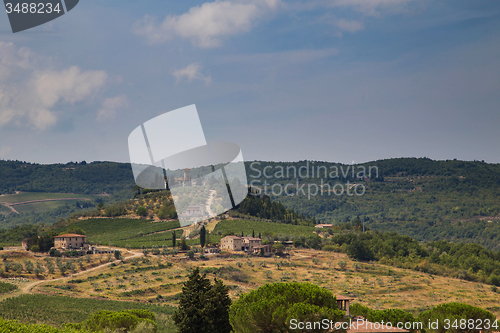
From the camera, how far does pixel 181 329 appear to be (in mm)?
22109

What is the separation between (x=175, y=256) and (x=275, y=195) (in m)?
128

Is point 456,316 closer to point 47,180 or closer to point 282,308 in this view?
point 282,308

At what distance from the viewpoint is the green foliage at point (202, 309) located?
22156 mm

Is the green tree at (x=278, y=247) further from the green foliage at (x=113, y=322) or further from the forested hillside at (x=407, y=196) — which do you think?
the forested hillside at (x=407, y=196)

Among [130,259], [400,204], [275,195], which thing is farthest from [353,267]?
[275,195]

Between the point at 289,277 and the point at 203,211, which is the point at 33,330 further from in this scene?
the point at 203,211

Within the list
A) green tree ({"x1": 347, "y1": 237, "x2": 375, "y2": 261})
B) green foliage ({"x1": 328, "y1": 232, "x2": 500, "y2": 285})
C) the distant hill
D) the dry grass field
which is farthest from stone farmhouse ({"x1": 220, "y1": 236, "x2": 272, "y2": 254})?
the distant hill

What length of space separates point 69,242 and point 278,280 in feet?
92.9

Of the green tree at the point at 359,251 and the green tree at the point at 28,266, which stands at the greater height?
the green tree at the point at 28,266

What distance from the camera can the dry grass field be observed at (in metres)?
42.9

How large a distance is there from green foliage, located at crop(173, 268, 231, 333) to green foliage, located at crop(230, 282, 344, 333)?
335 centimetres

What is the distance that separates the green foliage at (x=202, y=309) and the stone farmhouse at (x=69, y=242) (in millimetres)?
41261

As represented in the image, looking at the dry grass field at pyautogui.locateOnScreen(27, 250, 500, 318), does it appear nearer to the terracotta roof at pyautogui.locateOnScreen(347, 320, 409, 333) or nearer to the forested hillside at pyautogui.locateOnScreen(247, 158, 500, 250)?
the terracotta roof at pyautogui.locateOnScreen(347, 320, 409, 333)

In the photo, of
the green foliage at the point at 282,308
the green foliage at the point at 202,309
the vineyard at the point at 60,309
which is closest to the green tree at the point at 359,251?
the vineyard at the point at 60,309
